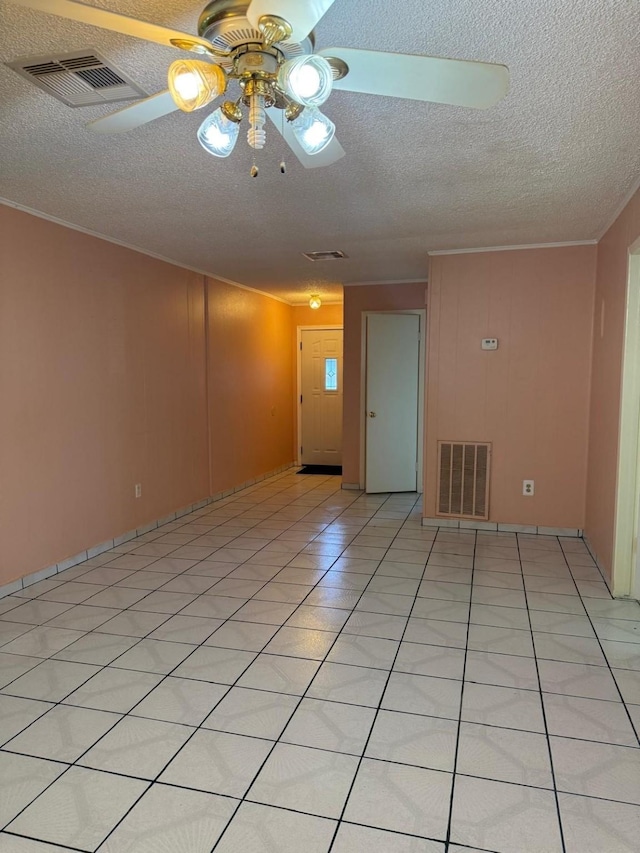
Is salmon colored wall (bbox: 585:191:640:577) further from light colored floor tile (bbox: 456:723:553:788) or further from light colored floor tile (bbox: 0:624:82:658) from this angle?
light colored floor tile (bbox: 0:624:82:658)

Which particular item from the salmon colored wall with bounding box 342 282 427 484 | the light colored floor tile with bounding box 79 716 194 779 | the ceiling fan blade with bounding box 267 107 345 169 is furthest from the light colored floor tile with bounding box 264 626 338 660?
the salmon colored wall with bounding box 342 282 427 484

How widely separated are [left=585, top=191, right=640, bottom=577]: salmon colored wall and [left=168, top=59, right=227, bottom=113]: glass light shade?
247 centimetres

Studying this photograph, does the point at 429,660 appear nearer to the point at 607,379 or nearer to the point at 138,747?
the point at 138,747

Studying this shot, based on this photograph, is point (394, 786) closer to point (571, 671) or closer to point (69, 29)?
point (571, 671)

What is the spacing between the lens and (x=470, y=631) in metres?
2.74

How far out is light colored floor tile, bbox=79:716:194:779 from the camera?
180cm

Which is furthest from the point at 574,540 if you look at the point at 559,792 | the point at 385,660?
the point at 559,792

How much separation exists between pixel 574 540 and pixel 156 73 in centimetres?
410

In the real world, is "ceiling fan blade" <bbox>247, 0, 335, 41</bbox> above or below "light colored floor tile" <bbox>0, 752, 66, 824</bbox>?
above

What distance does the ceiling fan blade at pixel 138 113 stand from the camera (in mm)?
1558

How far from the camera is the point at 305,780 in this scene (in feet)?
5.73

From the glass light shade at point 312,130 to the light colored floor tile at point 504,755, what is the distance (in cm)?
201

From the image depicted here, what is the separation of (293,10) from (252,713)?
2188mm

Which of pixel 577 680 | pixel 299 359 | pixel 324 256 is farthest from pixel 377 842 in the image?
pixel 299 359
